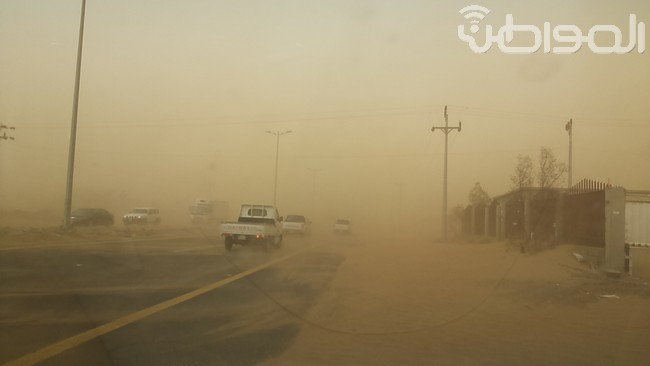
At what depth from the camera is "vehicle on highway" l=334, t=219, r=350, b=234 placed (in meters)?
60.4

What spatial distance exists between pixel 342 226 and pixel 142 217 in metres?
18.2

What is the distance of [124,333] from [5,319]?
231 cm

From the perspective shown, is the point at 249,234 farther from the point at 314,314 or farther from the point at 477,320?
the point at 477,320

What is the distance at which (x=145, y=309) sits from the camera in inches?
472

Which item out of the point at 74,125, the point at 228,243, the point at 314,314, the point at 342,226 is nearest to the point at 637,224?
the point at 314,314

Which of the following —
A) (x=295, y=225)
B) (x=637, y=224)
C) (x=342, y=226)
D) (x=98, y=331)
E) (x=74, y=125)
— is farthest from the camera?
(x=342, y=226)

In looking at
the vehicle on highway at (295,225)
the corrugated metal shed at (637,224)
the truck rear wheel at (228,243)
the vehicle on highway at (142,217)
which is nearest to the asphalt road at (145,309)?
the truck rear wheel at (228,243)

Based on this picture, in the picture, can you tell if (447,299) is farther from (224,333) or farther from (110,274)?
(110,274)

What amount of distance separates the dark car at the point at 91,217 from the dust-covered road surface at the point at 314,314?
85.0 feet

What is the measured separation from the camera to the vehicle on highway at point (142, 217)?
53.9 meters

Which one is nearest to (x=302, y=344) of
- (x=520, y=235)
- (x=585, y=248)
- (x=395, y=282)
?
(x=395, y=282)

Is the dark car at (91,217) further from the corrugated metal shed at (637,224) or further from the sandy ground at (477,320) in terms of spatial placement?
the corrugated metal shed at (637,224)

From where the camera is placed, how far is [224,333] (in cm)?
991

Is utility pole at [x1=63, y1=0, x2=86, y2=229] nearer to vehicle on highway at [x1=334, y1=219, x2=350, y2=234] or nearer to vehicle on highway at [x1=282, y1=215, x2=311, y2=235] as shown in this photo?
vehicle on highway at [x1=282, y1=215, x2=311, y2=235]
